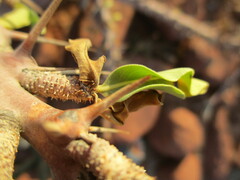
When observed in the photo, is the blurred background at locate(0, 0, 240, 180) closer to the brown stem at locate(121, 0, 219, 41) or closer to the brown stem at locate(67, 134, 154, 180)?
the brown stem at locate(121, 0, 219, 41)

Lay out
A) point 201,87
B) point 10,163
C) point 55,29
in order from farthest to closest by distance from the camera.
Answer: point 55,29, point 201,87, point 10,163

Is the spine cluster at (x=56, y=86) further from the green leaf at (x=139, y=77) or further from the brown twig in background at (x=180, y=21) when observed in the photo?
the brown twig in background at (x=180, y=21)

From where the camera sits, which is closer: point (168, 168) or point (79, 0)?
point (79, 0)

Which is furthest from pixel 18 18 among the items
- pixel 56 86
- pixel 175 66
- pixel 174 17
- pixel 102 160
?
pixel 175 66

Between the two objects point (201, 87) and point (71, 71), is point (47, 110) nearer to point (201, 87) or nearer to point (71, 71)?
point (71, 71)

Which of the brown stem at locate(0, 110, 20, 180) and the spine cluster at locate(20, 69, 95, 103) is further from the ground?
the spine cluster at locate(20, 69, 95, 103)

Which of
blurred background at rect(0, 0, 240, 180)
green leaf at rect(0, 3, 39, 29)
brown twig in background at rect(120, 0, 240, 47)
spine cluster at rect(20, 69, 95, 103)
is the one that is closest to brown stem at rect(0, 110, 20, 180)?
spine cluster at rect(20, 69, 95, 103)

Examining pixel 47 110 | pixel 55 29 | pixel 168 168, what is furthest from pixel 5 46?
pixel 168 168

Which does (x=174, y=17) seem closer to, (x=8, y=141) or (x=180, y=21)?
(x=180, y=21)
